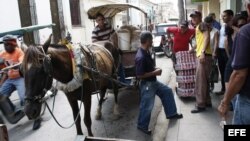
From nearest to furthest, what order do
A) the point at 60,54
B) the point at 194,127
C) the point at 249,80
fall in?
the point at 249,80 < the point at 60,54 < the point at 194,127

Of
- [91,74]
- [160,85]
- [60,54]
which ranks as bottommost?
[160,85]

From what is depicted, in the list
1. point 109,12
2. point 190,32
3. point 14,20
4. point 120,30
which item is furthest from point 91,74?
point 14,20

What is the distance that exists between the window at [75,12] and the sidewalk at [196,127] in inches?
651

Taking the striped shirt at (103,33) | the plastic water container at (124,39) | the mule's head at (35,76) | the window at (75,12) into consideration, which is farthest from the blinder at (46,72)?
the window at (75,12)

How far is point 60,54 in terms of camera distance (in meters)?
4.41

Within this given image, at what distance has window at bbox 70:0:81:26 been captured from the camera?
21.4 metres

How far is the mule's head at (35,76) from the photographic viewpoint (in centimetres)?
380

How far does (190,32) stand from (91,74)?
3.89 meters

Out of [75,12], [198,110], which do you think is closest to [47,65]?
[198,110]

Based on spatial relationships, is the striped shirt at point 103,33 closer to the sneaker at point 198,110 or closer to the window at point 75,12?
the sneaker at point 198,110

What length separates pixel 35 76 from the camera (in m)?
3.83

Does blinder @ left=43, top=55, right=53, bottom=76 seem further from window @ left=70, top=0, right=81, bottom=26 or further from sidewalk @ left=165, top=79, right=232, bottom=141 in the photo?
window @ left=70, top=0, right=81, bottom=26

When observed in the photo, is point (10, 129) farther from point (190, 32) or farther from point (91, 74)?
point (190, 32)

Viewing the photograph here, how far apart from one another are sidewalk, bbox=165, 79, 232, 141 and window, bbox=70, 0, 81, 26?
16.5m
